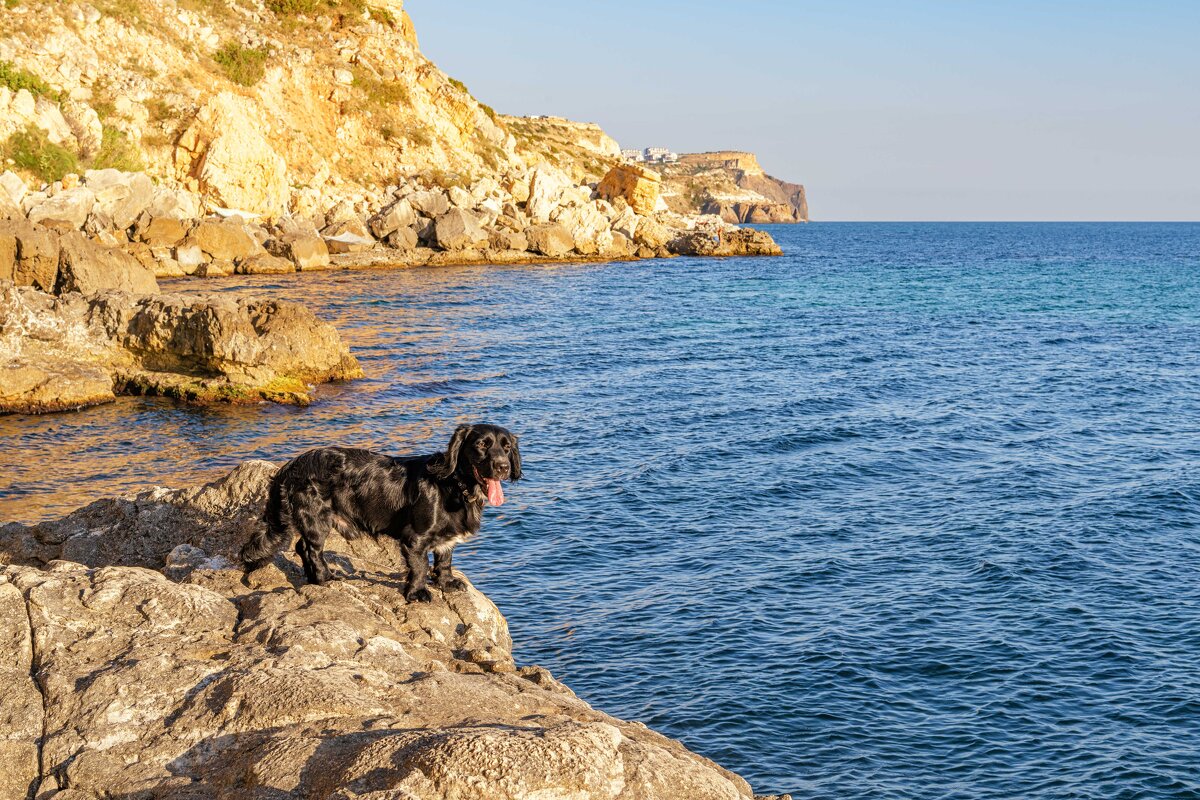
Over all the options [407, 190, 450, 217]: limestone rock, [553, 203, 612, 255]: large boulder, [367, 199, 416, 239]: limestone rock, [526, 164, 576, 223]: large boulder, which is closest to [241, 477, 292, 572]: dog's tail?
[367, 199, 416, 239]: limestone rock

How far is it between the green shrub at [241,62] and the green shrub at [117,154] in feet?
43.6

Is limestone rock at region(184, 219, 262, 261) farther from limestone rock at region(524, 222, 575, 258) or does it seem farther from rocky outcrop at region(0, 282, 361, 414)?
rocky outcrop at region(0, 282, 361, 414)

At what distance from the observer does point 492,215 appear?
7188 cm

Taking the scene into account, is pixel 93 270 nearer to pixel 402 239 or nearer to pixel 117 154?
pixel 117 154

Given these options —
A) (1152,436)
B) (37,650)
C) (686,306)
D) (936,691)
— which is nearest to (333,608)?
(37,650)

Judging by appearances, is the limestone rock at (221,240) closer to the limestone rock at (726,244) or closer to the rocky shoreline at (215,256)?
the rocky shoreline at (215,256)

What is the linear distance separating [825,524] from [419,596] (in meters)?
8.72

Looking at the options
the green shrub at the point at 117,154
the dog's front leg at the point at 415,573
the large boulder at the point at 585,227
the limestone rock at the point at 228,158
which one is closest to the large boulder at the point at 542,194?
the large boulder at the point at 585,227

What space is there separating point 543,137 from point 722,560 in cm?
11982

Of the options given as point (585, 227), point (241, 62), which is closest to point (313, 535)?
point (585, 227)

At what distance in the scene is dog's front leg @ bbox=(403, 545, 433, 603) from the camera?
26.8ft

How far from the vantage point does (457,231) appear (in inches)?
2586

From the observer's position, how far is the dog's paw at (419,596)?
8.15 metres

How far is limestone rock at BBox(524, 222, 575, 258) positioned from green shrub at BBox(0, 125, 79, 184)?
95.9 ft
